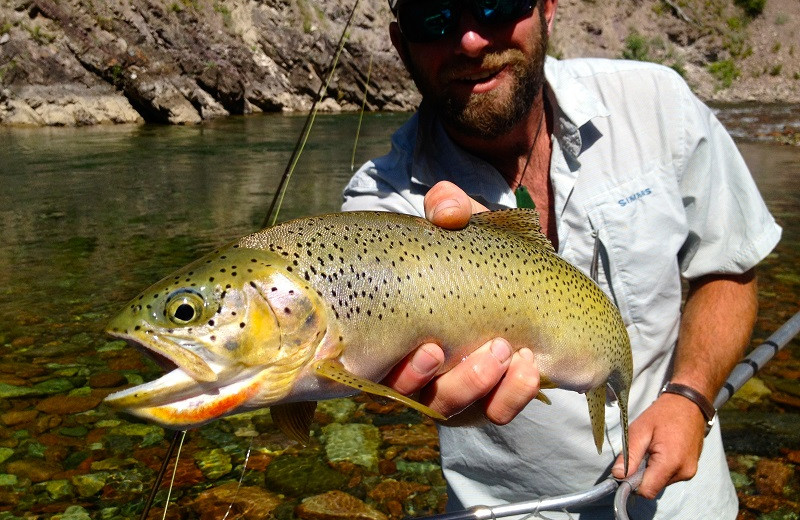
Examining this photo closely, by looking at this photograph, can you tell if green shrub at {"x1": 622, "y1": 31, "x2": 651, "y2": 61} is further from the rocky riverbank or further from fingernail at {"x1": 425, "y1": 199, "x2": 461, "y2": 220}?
fingernail at {"x1": 425, "y1": 199, "x2": 461, "y2": 220}

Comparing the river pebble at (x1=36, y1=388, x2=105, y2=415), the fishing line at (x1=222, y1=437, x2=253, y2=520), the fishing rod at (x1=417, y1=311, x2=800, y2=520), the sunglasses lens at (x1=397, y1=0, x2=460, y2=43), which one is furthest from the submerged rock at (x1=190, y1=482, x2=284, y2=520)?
the sunglasses lens at (x1=397, y1=0, x2=460, y2=43)

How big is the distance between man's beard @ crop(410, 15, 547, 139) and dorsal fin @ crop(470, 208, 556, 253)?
613 millimetres

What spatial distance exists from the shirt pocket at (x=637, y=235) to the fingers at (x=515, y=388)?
854 mm

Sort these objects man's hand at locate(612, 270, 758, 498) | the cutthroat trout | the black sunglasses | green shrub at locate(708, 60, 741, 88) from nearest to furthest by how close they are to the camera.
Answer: the cutthroat trout, man's hand at locate(612, 270, 758, 498), the black sunglasses, green shrub at locate(708, 60, 741, 88)

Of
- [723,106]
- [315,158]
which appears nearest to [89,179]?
[315,158]

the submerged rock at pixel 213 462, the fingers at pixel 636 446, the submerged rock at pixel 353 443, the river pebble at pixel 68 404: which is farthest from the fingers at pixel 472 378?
the river pebble at pixel 68 404

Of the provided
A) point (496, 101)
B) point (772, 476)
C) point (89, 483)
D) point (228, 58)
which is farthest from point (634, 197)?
point (228, 58)

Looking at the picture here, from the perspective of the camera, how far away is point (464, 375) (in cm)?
180

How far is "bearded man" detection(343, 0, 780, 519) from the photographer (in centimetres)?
254

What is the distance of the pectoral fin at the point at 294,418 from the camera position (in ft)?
5.82

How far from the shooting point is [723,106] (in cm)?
2872

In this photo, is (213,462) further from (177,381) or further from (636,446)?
(177,381)

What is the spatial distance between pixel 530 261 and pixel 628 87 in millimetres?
1120

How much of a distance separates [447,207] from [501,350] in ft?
1.39
